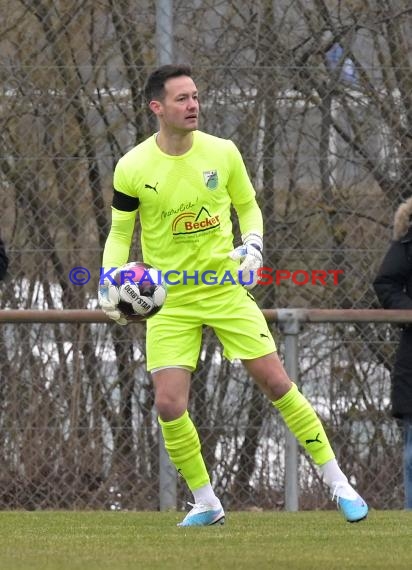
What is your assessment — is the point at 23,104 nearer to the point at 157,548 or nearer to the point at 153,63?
the point at 153,63

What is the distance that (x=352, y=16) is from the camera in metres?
8.68

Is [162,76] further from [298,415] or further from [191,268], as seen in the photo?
[298,415]

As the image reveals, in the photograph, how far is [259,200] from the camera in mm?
8742

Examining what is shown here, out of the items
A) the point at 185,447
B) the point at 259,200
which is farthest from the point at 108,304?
the point at 259,200

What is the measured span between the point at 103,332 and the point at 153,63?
1.66m

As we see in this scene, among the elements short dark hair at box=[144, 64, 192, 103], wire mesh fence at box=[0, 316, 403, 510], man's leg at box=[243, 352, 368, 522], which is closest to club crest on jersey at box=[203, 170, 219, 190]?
short dark hair at box=[144, 64, 192, 103]

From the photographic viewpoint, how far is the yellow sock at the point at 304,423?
21.9 feet

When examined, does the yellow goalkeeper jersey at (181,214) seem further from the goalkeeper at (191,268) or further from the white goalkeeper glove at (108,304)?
the white goalkeeper glove at (108,304)

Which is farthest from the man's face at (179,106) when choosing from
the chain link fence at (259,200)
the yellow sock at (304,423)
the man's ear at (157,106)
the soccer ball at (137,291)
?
the chain link fence at (259,200)

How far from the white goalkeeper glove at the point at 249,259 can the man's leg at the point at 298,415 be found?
38cm

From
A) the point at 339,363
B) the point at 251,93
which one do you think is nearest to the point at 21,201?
the point at 251,93

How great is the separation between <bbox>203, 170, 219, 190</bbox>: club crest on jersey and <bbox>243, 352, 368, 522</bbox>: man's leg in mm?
832

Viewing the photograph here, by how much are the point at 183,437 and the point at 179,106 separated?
1.55 m

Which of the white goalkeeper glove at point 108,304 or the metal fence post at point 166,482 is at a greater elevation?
the white goalkeeper glove at point 108,304
